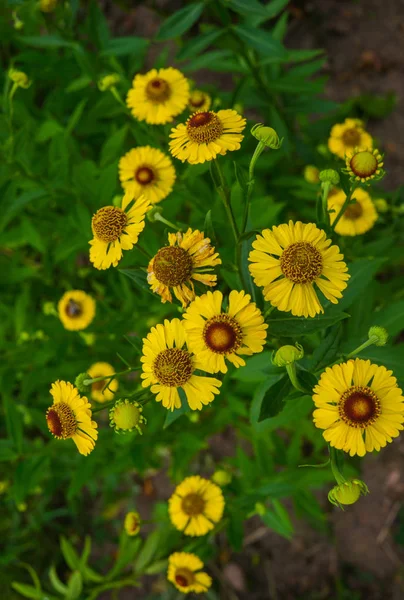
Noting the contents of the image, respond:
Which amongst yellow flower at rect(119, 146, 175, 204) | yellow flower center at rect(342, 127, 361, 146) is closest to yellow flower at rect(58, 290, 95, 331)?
yellow flower at rect(119, 146, 175, 204)

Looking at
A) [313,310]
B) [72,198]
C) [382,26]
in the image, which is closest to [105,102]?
[72,198]

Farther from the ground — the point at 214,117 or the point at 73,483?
the point at 214,117

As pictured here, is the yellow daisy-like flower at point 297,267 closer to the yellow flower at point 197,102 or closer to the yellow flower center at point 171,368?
the yellow flower center at point 171,368

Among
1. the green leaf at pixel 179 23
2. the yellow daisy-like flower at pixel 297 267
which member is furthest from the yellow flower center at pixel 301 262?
the green leaf at pixel 179 23

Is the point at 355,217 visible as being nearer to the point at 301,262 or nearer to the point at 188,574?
the point at 301,262

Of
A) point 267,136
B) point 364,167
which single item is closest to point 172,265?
point 267,136

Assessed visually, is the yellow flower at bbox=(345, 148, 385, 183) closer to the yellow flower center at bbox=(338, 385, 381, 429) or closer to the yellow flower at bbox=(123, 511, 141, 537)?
the yellow flower center at bbox=(338, 385, 381, 429)

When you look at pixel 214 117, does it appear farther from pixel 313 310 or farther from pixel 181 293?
pixel 313 310
